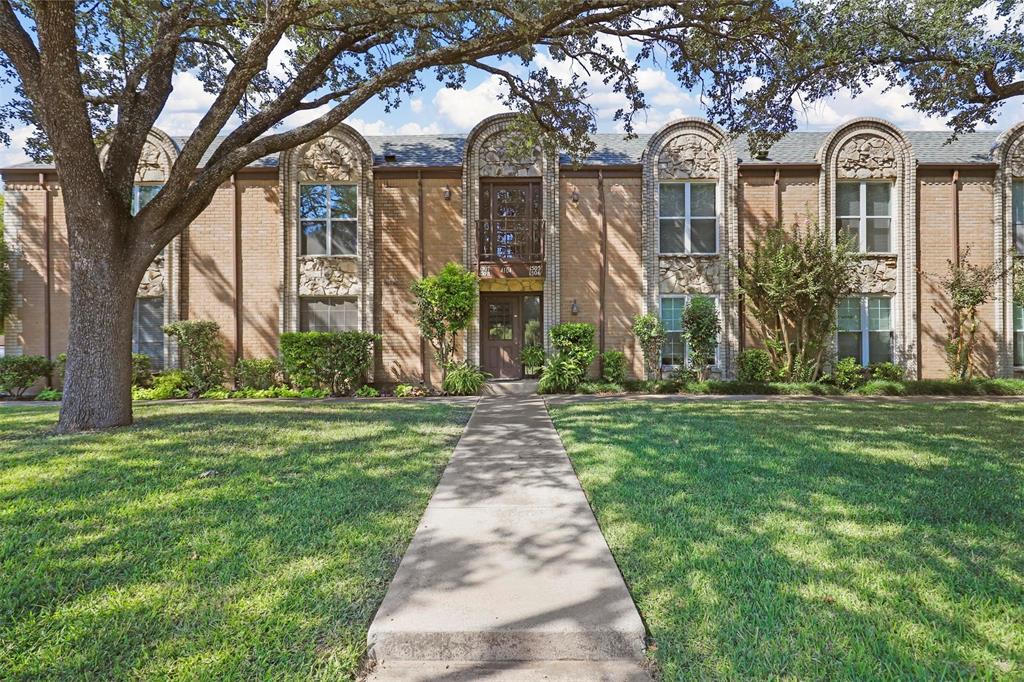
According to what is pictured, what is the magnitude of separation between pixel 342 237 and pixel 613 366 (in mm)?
8195

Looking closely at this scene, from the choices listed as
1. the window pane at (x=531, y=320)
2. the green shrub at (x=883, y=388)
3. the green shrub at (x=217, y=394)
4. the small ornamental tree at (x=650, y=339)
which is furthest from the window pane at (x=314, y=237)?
the green shrub at (x=883, y=388)

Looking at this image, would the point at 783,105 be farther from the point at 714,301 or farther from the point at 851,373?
the point at 851,373

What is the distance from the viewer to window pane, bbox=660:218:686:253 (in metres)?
13.8

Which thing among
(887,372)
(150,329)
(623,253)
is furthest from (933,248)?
(150,329)

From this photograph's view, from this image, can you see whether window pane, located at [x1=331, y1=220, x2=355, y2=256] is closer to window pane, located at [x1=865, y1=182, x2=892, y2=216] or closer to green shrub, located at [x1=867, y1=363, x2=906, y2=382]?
window pane, located at [x1=865, y1=182, x2=892, y2=216]

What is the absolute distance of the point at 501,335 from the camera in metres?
14.1

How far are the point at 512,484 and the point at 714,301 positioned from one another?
10.6m

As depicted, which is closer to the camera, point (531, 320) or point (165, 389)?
point (165, 389)

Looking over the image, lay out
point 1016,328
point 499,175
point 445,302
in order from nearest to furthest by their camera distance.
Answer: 1. point 445,302
2. point 1016,328
3. point 499,175

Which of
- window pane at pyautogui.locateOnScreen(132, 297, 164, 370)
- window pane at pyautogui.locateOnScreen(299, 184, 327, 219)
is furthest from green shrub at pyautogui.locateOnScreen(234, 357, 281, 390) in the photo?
window pane at pyautogui.locateOnScreen(299, 184, 327, 219)

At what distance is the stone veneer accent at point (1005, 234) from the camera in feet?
43.4

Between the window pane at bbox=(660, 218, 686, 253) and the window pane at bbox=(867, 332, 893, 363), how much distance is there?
5674 mm

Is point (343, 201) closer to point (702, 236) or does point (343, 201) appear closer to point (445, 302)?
point (445, 302)

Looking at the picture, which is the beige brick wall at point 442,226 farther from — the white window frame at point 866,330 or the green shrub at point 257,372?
the white window frame at point 866,330
